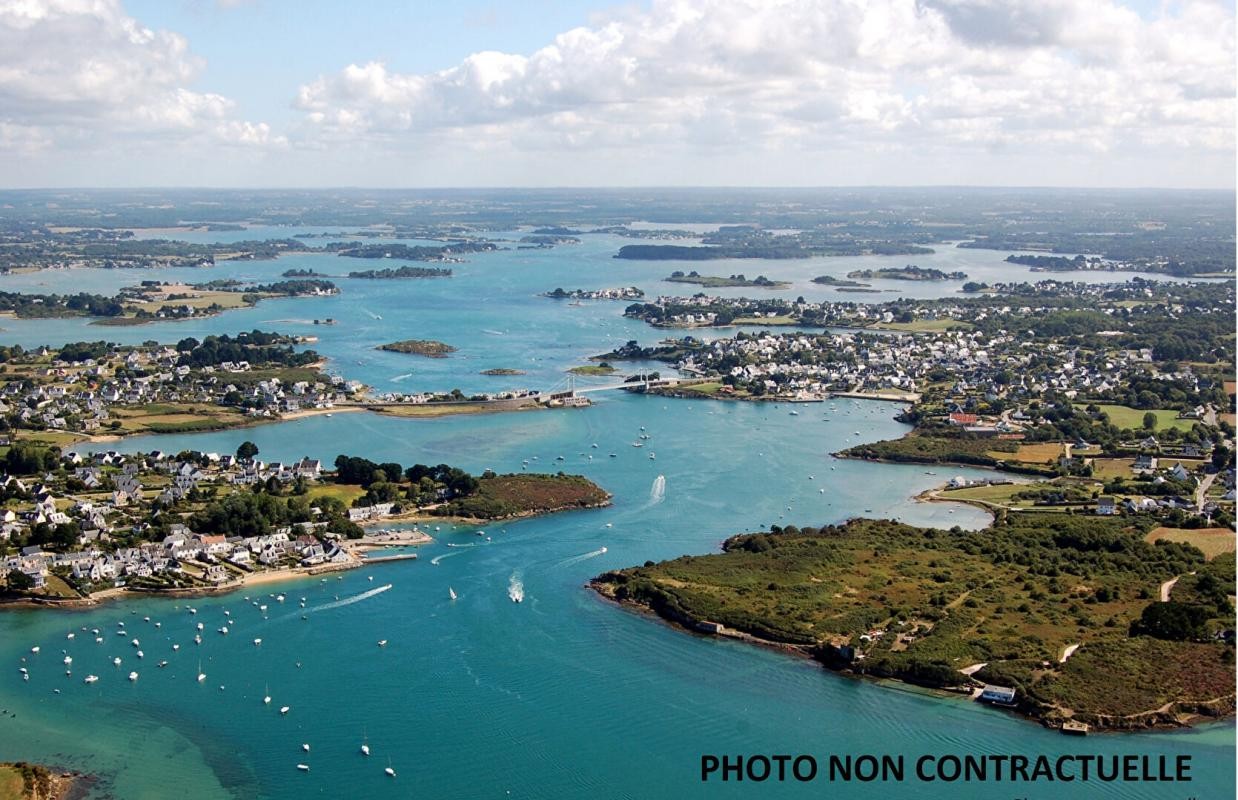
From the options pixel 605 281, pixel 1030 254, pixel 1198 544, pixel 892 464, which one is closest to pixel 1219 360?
pixel 892 464

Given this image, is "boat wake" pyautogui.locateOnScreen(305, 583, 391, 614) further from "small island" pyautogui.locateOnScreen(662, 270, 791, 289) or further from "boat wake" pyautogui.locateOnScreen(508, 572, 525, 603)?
"small island" pyautogui.locateOnScreen(662, 270, 791, 289)

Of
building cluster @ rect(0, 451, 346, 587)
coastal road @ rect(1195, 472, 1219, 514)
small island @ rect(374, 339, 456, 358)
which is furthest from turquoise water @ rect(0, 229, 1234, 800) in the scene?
small island @ rect(374, 339, 456, 358)

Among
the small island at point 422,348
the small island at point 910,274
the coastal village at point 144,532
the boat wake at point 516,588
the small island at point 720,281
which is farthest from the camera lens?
the small island at point 910,274

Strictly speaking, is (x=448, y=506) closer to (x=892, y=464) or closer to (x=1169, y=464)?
(x=892, y=464)

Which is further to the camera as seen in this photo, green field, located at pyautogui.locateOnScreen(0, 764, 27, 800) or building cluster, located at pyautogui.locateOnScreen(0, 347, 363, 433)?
building cluster, located at pyautogui.locateOnScreen(0, 347, 363, 433)

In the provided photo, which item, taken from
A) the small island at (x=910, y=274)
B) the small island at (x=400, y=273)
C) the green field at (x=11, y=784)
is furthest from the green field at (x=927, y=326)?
the green field at (x=11, y=784)

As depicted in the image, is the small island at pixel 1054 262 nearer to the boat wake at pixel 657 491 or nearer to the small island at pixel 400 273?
the small island at pixel 400 273

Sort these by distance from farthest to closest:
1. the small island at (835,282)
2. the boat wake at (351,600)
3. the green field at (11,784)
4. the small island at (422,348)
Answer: the small island at (835,282) < the small island at (422,348) < the boat wake at (351,600) < the green field at (11,784)
